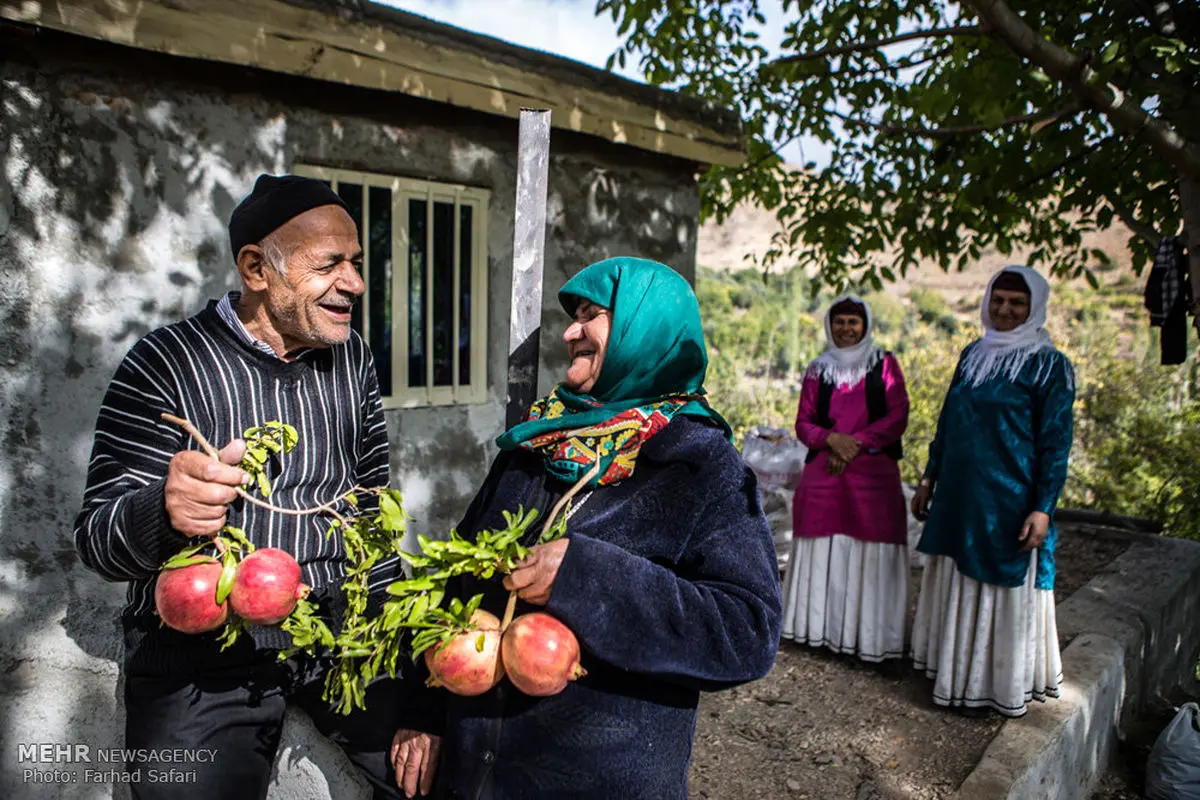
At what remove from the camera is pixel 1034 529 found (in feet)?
11.7

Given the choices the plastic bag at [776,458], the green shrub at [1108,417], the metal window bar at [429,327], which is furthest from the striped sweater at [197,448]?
the green shrub at [1108,417]

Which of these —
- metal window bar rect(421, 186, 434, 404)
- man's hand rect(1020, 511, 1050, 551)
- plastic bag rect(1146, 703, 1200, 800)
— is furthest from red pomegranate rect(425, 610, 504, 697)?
plastic bag rect(1146, 703, 1200, 800)

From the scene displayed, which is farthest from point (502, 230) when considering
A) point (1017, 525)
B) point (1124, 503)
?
point (1124, 503)

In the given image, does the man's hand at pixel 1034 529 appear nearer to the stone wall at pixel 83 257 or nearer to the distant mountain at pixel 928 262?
the stone wall at pixel 83 257

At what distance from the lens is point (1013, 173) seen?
13.6ft

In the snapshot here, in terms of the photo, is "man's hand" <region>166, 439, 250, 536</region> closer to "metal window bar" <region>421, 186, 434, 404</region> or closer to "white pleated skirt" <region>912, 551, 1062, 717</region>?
"metal window bar" <region>421, 186, 434, 404</region>

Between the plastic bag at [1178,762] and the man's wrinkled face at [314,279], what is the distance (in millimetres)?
4150

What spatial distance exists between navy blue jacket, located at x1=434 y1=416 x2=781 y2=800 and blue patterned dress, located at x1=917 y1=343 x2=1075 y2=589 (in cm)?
257

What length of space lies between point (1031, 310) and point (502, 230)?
2.62 meters

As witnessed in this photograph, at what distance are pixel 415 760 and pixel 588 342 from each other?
104cm

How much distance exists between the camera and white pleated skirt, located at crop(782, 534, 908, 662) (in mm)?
4539

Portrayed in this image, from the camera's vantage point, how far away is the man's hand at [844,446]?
440cm

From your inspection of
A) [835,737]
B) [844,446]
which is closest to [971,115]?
[844,446]

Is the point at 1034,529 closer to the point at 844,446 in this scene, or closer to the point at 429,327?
the point at 844,446
